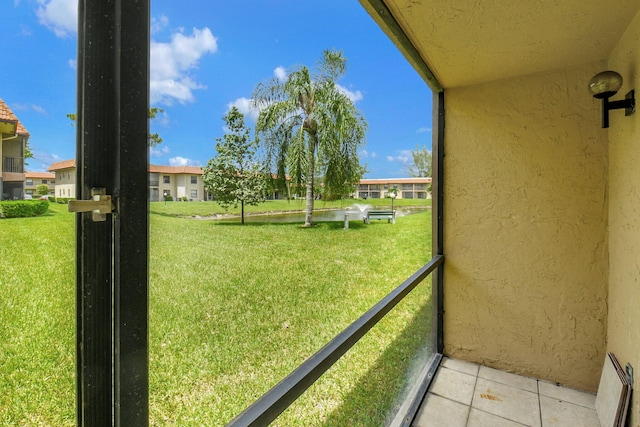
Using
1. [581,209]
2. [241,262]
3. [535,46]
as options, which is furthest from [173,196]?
[581,209]

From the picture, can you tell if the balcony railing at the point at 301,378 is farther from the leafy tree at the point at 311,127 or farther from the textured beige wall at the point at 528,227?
the textured beige wall at the point at 528,227

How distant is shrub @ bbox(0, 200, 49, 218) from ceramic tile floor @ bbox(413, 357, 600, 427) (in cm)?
206

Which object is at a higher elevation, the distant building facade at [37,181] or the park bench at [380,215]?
the distant building facade at [37,181]

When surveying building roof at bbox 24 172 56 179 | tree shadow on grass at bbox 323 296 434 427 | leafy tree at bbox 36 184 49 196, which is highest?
building roof at bbox 24 172 56 179

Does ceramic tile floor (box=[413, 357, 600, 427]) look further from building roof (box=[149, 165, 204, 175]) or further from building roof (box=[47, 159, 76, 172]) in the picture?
building roof (box=[47, 159, 76, 172])

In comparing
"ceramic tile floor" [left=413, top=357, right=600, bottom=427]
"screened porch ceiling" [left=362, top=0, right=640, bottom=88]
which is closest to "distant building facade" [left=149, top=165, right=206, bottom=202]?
"screened porch ceiling" [left=362, top=0, right=640, bottom=88]

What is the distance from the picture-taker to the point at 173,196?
92cm

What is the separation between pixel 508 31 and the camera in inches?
57.7

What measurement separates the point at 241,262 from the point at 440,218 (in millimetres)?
1691

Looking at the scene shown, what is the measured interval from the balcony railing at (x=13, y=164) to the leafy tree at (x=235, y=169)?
567mm

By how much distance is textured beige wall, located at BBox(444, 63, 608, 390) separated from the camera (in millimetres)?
1946

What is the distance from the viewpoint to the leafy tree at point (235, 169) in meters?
1.14

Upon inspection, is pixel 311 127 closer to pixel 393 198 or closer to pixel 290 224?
pixel 290 224

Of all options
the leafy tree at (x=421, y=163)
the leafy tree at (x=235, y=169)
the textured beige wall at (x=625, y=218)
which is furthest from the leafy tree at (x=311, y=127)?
the textured beige wall at (x=625, y=218)
